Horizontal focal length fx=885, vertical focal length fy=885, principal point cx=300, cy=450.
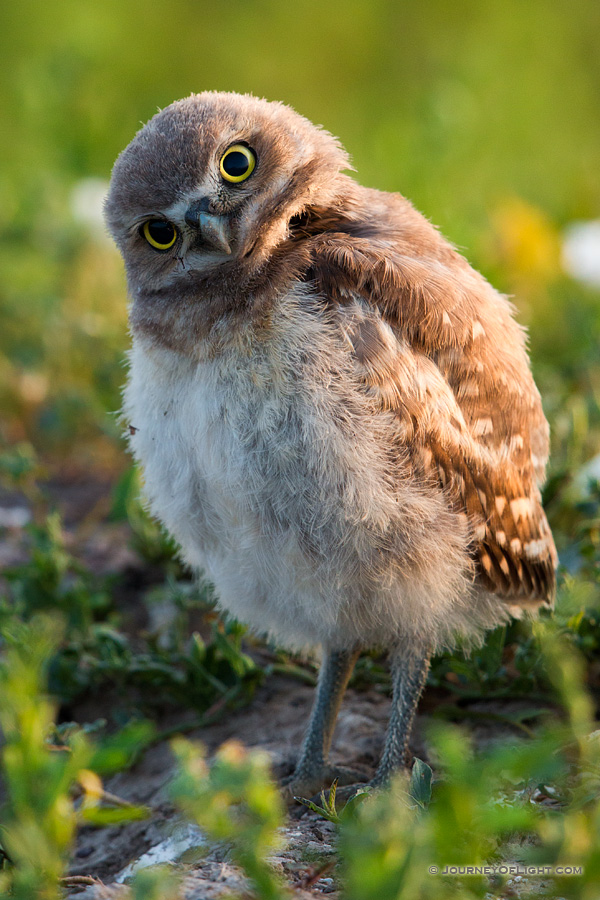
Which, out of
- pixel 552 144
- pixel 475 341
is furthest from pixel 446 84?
pixel 475 341

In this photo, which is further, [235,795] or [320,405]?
[320,405]

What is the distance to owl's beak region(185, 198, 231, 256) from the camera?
2.51 m

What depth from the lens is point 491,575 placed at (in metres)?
2.74

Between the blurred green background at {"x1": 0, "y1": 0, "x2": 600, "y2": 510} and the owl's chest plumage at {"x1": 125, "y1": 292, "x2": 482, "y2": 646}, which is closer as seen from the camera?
the owl's chest plumage at {"x1": 125, "y1": 292, "x2": 482, "y2": 646}

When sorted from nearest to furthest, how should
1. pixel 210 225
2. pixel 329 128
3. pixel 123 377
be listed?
1. pixel 210 225
2. pixel 123 377
3. pixel 329 128

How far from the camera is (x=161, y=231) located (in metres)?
2.70

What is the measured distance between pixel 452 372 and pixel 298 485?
60cm

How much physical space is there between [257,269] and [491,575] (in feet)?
3.85

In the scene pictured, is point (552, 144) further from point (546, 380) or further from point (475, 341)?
point (475, 341)

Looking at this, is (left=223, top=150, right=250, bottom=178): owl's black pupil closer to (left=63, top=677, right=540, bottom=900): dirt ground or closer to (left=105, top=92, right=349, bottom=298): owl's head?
(left=105, top=92, right=349, bottom=298): owl's head

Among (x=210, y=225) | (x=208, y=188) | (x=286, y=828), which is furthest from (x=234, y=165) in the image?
(x=286, y=828)

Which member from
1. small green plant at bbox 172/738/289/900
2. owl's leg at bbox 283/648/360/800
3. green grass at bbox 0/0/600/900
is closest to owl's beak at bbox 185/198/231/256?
green grass at bbox 0/0/600/900

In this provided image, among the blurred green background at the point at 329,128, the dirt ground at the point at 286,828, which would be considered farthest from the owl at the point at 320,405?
the blurred green background at the point at 329,128

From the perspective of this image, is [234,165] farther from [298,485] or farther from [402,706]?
[402,706]
